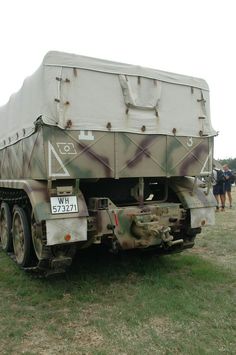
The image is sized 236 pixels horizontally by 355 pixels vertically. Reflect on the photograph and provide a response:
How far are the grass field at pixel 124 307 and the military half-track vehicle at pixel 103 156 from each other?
42 cm

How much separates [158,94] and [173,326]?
308 cm

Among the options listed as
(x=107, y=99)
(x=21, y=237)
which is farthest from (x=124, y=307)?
(x=107, y=99)

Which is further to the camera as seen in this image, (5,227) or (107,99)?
(5,227)

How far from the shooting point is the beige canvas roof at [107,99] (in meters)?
4.61

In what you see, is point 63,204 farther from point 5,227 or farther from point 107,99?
point 5,227

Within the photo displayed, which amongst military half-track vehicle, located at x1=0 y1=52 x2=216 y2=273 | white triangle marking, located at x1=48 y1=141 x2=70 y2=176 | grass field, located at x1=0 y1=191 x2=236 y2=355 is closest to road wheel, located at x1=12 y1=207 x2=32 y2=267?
military half-track vehicle, located at x1=0 y1=52 x2=216 y2=273

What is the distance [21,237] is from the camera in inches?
224

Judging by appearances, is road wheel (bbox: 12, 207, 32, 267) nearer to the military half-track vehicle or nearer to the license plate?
the military half-track vehicle

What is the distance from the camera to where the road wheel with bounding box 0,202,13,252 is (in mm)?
6332

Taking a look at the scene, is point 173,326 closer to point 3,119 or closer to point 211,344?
point 211,344

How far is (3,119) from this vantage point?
22.1ft

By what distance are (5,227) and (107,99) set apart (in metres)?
3.19

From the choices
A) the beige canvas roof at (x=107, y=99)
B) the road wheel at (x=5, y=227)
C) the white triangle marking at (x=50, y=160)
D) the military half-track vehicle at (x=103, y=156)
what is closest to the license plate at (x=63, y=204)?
the military half-track vehicle at (x=103, y=156)

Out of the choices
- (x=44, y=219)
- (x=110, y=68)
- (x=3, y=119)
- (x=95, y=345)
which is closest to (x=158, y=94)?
(x=110, y=68)
